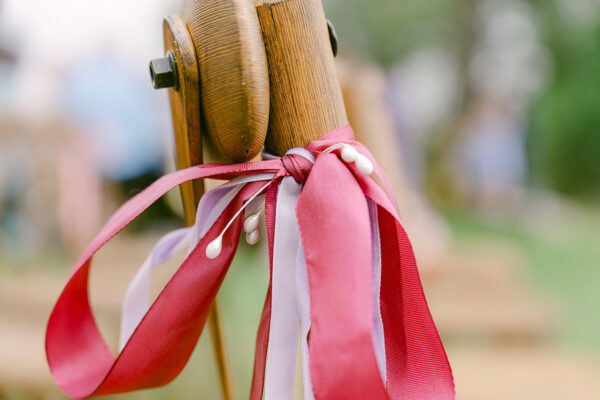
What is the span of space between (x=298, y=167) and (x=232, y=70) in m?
0.08

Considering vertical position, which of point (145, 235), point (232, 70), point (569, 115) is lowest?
point (569, 115)

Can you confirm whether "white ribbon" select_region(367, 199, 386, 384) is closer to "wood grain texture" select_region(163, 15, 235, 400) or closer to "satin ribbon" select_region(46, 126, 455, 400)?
"satin ribbon" select_region(46, 126, 455, 400)

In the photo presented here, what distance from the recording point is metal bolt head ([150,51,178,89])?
0.37 meters

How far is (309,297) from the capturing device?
1.15 feet

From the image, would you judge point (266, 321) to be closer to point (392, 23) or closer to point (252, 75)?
point (252, 75)

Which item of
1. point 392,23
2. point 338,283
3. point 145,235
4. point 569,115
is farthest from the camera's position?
point 392,23

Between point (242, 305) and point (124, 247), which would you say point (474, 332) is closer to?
point (242, 305)

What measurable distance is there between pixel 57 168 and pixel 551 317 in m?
1.61

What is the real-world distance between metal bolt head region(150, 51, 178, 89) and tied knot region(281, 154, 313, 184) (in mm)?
98

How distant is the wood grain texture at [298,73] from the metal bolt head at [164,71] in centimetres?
7

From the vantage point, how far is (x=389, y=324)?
0.39 meters

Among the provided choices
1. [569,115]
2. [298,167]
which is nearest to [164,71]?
[298,167]

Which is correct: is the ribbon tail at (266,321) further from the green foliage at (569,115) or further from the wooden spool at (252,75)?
the green foliage at (569,115)

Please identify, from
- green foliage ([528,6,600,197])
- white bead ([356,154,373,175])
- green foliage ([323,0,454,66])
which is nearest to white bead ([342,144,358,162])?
white bead ([356,154,373,175])
